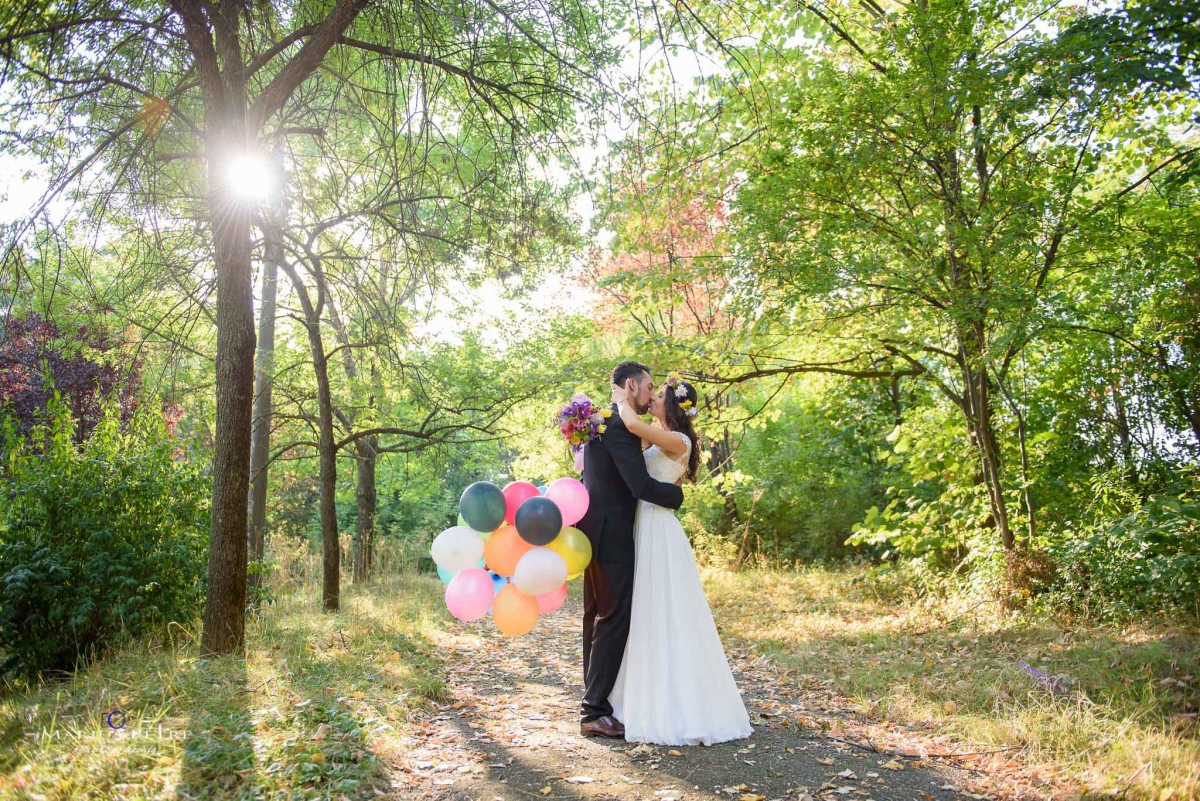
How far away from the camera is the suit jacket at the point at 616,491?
471 cm

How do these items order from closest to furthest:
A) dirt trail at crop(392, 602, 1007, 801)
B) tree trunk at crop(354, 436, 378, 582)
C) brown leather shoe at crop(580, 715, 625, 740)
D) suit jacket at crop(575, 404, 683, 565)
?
dirt trail at crop(392, 602, 1007, 801) → brown leather shoe at crop(580, 715, 625, 740) → suit jacket at crop(575, 404, 683, 565) → tree trunk at crop(354, 436, 378, 582)

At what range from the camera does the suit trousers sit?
4664mm

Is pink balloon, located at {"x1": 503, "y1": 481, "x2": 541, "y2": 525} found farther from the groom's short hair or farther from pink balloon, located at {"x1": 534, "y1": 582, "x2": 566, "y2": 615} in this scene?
the groom's short hair

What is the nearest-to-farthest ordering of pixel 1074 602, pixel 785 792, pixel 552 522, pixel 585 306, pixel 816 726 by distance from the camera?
pixel 785 792, pixel 552 522, pixel 816 726, pixel 1074 602, pixel 585 306

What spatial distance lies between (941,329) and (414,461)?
10.7 meters

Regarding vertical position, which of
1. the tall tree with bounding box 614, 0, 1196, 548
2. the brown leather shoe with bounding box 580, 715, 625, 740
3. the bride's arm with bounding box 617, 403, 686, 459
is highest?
the tall tree with bounding box 614, 0, 1196, 548

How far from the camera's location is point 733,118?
9023mm

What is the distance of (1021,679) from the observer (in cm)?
562

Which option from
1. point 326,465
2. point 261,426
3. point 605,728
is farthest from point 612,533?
point 261,426

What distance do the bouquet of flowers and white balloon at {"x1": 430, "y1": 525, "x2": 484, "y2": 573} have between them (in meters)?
0.86

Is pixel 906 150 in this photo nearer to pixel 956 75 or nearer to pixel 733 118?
pixel 956 75

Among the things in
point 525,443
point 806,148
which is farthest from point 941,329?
point 525,443

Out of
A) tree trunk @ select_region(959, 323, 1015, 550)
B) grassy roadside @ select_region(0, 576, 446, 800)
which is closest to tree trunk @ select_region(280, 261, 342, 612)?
grassy roadside @ select_region(0, 576, 446, 800)

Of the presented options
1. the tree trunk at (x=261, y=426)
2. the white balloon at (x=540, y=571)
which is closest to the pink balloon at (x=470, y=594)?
the white balloon at (x=540, y=571)
